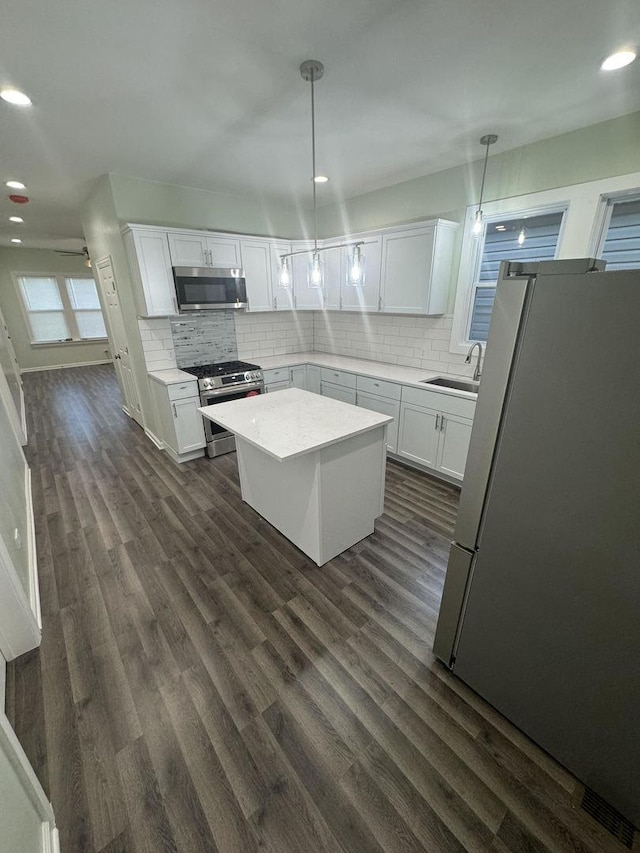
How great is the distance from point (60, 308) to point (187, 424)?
7.39m

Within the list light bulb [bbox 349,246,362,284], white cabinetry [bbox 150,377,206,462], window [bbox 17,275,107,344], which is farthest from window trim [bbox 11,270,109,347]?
light bulb [bbox 349,246,362,284]

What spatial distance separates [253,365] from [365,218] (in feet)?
7.36

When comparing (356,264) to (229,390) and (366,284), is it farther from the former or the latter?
(229,390)

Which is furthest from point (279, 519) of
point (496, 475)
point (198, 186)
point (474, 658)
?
point (198, 186)

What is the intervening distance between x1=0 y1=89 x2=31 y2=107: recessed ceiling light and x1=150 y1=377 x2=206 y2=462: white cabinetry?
2.12m

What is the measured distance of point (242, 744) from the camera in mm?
1389

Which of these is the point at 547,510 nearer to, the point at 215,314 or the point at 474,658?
the point at 474,658

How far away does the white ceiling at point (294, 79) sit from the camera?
1.42 meters

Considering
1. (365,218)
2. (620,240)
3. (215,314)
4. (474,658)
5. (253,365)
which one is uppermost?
(365,218)

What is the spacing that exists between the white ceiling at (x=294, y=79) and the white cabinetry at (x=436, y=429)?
79.2 inches

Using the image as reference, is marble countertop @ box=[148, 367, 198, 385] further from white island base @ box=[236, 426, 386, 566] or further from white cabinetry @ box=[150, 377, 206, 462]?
white island base @ box=[236, 426, 386, 566]

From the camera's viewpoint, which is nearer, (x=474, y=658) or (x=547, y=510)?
(x=547, y=510)

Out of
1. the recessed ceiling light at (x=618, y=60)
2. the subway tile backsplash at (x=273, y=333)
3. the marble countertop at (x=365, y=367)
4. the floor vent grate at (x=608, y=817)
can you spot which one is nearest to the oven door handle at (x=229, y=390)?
the marble countertop at (x=365, y=367)

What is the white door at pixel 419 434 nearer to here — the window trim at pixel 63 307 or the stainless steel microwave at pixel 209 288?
the stainless steel microwave at pixel 209 288
